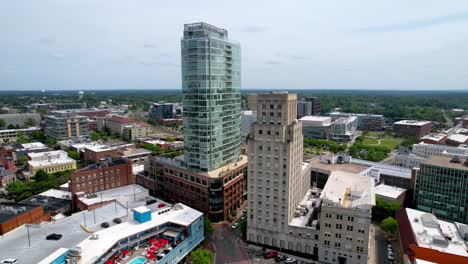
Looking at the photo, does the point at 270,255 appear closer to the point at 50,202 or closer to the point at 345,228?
the point at 345,228

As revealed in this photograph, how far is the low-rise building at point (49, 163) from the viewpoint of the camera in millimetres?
150375

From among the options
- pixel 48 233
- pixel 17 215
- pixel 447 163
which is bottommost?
pixel 48 233

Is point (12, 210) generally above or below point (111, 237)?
above

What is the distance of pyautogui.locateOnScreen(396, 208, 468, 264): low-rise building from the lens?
6881 cm

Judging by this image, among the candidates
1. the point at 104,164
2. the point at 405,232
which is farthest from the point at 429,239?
the point at 104,164

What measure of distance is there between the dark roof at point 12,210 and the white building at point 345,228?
279ft

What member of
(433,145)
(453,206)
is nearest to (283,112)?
(453,206)

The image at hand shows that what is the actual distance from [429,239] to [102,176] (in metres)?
108

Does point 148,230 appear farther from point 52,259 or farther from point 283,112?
point 283,112

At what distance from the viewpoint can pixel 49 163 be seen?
155375 millimetres

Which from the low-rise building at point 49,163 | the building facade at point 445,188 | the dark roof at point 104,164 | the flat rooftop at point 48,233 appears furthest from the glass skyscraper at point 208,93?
the low-rise building at point 49,163

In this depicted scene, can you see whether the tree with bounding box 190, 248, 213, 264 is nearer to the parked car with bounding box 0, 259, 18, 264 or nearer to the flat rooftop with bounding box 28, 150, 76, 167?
the parked car with bounding box 0, 259, 18, 264

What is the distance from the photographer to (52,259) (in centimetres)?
6109

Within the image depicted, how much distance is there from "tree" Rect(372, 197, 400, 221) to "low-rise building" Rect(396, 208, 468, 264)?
344 inches
